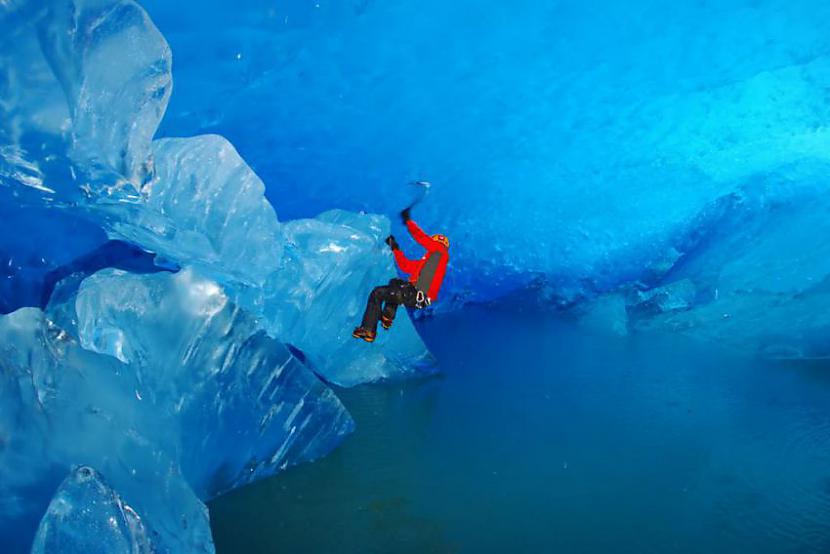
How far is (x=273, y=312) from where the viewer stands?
4.54 metres

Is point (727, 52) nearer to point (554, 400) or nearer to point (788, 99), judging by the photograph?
point (788, 99)

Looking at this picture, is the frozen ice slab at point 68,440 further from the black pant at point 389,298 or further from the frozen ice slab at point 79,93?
the black pant at point 389,298

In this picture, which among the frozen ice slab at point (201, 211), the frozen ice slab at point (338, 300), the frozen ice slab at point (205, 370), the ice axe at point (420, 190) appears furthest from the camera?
the ice axe at point (420, 190)

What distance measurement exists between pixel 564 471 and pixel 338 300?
219 centimetres

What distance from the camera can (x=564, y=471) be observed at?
3283mm

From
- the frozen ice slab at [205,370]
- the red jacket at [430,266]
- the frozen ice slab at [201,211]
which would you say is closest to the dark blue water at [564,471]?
the frozen ice slab at [205,370]

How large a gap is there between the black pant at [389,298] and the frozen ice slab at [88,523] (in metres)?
1.67

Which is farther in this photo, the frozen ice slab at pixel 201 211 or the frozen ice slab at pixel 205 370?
the frozen ice slab at pixel 201 211

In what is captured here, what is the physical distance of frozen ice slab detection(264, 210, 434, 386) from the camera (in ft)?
14.7

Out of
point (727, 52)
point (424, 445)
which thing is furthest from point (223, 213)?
point (727, 52)

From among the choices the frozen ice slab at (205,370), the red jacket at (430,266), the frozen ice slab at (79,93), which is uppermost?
the frozen ice slab at (79,93)

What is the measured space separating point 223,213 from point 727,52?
4.43 meters

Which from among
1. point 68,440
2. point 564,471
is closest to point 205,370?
point 68,440

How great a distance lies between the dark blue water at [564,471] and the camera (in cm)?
272
